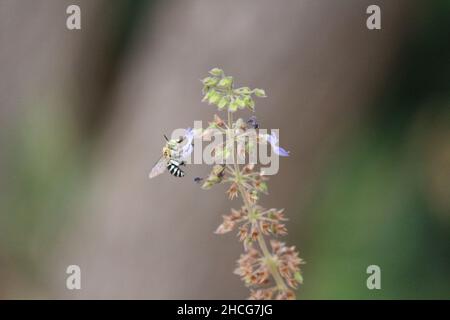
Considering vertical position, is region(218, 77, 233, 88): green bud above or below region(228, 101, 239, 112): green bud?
above

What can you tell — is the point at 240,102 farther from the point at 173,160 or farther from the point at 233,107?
the point at 173,160

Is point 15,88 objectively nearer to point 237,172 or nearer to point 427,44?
point 427,44

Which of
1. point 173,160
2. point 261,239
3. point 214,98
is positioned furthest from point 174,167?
point 261,239

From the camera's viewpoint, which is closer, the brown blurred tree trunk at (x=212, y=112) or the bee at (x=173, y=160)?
the bee at (x=173, y=160)

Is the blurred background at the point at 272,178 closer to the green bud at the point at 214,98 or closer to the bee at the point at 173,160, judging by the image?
the bee at the point at 173,160

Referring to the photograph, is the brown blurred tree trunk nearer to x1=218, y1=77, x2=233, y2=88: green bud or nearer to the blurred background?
the blurred background

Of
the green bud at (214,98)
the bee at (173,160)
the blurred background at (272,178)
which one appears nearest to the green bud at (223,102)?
the green bud at (214,98)

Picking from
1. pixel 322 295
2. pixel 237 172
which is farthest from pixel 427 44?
pixel 237 172

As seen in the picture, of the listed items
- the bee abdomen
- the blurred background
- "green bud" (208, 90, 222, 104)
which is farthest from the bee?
the blurred background
